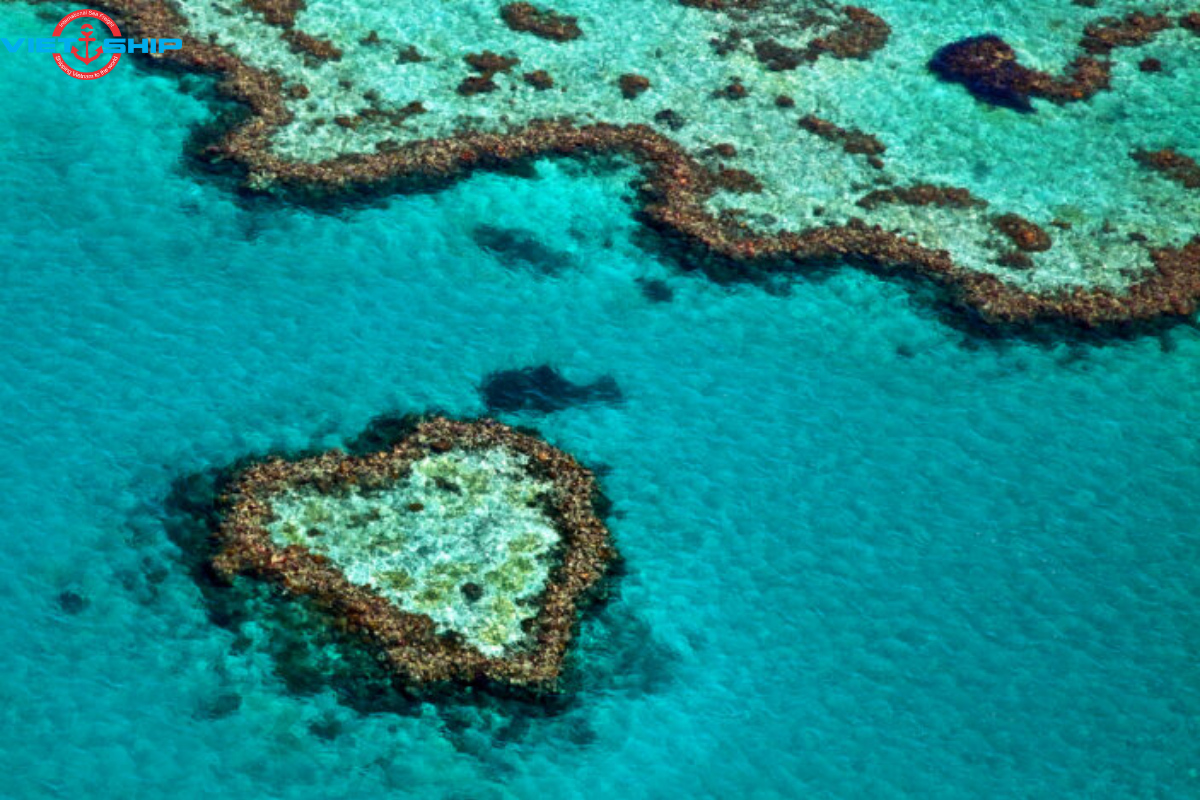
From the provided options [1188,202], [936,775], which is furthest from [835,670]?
[1188,202]

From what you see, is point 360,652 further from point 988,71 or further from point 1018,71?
point 1018,71

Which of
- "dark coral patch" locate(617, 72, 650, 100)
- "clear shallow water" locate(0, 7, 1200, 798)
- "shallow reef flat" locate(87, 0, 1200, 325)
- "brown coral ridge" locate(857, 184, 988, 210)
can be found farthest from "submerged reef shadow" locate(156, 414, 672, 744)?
"dark coral patch" locate(617, 72, 650, 100)

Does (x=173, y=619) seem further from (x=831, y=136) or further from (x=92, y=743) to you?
(x=831, y=136)

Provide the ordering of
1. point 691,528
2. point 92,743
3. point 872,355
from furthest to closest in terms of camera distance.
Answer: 1. point 872,355
2. point 691,528
3. point 92,743

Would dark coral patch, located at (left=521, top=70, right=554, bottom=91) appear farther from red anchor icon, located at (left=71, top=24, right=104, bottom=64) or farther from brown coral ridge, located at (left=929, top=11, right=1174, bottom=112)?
red anchor icon, located at (left=71, top=24, right=104, bottom=64)

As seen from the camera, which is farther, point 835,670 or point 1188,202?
point 1188,202
